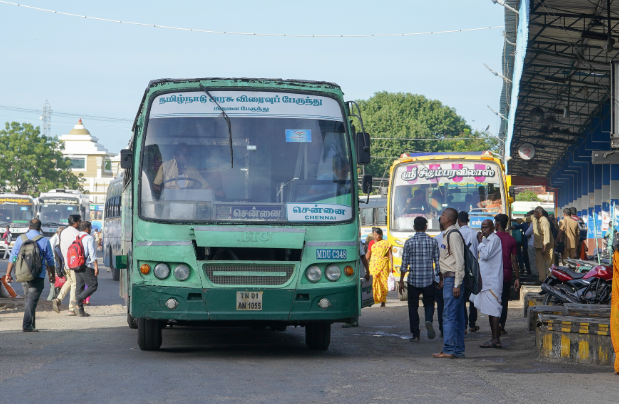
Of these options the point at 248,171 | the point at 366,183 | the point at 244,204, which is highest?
the point at 248,171

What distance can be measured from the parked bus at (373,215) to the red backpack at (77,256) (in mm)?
6876

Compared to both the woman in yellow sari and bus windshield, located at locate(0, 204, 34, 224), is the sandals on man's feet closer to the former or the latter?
the woman in yellow sari

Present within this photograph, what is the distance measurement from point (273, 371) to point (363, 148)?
2552 millimetres

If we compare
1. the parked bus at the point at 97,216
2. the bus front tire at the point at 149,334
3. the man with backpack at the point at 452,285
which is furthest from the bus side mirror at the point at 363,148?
the parked bus at the point at 97,216

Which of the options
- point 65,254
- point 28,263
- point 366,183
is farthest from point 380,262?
point 366,183

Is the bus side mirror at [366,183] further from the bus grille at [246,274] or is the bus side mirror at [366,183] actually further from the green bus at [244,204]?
the bus grille at [246,274]

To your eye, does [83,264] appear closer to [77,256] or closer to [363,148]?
[77,256]

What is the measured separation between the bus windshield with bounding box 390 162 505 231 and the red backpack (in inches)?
243

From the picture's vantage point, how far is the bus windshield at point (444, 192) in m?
16.8

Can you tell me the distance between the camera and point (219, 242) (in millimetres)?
8555

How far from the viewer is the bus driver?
29.1 ft

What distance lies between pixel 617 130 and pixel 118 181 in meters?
16.5

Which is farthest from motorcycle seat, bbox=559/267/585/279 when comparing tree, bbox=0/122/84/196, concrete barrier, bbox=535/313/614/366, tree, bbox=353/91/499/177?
tree, bbox=0/122/84/196

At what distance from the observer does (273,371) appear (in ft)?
26.9
